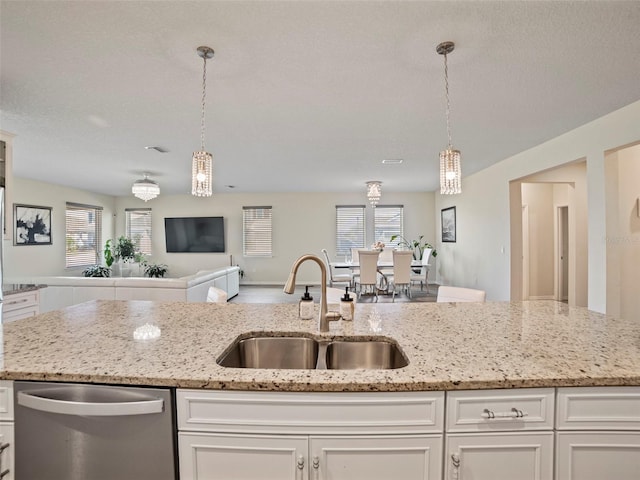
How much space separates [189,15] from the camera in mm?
1614

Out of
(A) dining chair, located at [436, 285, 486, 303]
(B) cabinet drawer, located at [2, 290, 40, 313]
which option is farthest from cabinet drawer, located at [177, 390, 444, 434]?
(B) cabinet drawer, located at [2, 290, 40, 313]

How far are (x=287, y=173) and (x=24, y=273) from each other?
17.5 feet

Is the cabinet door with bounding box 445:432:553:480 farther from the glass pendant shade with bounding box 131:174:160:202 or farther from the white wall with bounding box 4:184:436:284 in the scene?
the white wall with bounding box 4:184:436:284

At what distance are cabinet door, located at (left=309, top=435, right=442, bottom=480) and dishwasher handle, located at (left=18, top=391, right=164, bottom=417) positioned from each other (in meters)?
0.53

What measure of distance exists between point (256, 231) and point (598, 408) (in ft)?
24.6

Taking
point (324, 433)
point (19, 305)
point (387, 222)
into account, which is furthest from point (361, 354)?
point (387, 222)

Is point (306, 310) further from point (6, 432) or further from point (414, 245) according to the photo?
point (414, 245)

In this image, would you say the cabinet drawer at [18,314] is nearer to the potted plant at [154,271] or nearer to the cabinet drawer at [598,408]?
the cabinet drawer at [598,408]

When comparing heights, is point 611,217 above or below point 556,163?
below

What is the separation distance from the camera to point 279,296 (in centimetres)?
641

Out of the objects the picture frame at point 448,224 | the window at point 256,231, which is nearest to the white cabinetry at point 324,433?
the picture frame at point 448,224

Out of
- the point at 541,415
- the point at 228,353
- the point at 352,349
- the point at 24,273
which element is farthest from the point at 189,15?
the point at 24,273

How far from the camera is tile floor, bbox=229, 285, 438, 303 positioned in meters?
5.98

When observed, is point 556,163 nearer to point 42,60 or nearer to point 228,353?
point 228,353
